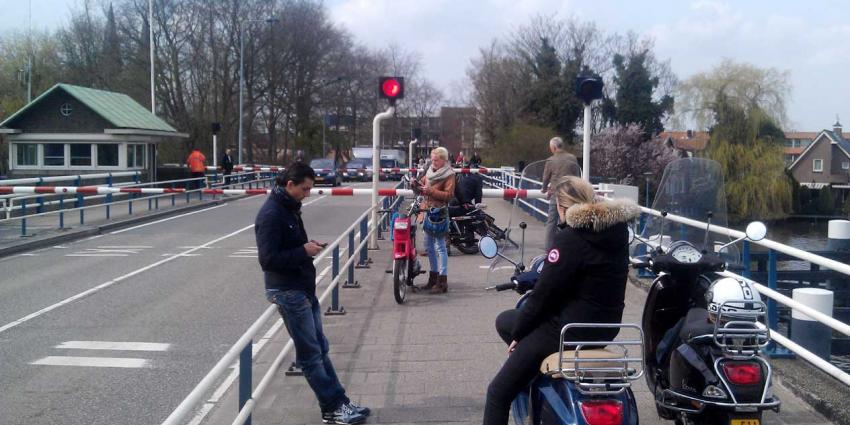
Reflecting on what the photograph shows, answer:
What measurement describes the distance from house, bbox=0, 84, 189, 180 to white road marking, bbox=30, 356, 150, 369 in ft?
78.4

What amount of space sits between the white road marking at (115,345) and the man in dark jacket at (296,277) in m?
3.05

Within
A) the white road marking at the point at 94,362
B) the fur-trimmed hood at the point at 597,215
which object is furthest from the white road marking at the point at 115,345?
the fur-trimmed hood at the point at 597,215

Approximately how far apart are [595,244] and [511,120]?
57.2 m

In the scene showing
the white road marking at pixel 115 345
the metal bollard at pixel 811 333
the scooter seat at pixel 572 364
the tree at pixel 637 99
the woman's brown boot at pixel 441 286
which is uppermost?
the tree at pixel 637 99

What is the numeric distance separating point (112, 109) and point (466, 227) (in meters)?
22.0

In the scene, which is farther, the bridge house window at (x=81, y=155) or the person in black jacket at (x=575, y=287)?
the bridge house window at (x=81, y=155)

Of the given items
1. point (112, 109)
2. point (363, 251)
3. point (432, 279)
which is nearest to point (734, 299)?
point (432, 279)

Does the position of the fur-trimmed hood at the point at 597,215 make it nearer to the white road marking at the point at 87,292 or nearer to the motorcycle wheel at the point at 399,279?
the motorcycle wheel at the point at 399,279

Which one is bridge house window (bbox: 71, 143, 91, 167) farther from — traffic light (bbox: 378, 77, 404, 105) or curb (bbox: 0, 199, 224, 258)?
traffic light (bbox: 378, 77, 404, 105)

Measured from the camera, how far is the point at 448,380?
6762mm

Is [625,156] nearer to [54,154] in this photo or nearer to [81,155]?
[81,155]

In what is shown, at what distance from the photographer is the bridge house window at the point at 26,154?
30.7m

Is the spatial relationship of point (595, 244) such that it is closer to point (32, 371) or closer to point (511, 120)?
point (32, 371)

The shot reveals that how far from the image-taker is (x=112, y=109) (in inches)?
1276
